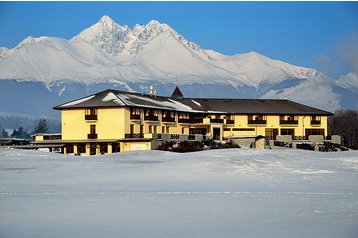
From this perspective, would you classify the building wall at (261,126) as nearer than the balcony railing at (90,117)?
No

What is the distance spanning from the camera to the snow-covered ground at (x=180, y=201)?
45.4 feet

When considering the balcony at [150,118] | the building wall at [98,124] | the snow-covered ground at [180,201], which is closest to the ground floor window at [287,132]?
the balcony at [150,118]

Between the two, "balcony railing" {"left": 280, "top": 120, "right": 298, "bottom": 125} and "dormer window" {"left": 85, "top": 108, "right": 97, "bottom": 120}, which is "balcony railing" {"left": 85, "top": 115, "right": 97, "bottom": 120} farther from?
"balcony railing" {"left": 280, "top": 120, "right": 298, "bottom": 125}

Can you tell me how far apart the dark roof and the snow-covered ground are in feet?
137

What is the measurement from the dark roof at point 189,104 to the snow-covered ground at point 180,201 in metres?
41.9

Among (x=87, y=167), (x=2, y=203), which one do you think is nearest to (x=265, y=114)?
(x=87, y=167)

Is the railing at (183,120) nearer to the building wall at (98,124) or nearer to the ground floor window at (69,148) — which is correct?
the building wall at (98,124)

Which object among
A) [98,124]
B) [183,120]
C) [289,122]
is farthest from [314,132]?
[98,124]

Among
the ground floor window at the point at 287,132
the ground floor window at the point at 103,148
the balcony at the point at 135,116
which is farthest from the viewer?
the ground floor window at the point at 287,132

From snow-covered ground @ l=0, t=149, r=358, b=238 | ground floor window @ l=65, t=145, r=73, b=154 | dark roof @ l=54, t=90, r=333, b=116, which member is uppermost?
dark roof @ l=54, t=90, r=333, b=116

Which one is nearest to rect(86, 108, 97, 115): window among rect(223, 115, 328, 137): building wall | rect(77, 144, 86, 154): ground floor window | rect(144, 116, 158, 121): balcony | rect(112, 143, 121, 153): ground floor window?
rect(77, 144, 86, 154): ground floor window

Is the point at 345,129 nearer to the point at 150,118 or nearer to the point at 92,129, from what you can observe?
the point at 150,118

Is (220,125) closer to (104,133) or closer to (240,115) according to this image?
(240,115)

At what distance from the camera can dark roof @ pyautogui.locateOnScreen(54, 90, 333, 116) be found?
235 ft
